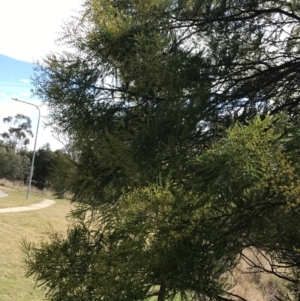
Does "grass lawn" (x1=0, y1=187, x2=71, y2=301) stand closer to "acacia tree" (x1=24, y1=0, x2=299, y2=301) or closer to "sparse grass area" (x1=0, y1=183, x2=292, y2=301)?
"sparse grass area" (x1=0, y1=183, x2=292, y2=301)

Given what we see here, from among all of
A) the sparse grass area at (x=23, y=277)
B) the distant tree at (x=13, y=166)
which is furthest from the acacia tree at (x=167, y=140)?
the distant tree at (x=13, y=166)

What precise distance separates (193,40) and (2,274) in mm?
7753

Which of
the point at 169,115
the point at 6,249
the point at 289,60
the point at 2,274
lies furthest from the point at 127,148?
the point at 6,249

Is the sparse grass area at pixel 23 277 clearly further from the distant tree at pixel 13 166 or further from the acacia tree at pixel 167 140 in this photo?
the distant tree at pixel 13 166

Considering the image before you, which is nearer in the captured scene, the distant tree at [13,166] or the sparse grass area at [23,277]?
the sparse grass area at [23,277]

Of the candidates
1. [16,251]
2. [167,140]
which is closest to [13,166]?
[16,251]

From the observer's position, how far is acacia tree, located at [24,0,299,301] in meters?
2.71

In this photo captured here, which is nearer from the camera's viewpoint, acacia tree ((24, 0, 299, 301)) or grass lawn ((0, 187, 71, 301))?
acacia tree ((24, 0, 299, 301))

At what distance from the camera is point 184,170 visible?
3523 mm

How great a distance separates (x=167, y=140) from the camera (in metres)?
3.64

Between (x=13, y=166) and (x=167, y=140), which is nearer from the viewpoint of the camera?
(x=167, y=140)

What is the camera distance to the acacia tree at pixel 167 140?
271 cm

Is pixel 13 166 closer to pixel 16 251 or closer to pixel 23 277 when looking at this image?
pixel 16 251

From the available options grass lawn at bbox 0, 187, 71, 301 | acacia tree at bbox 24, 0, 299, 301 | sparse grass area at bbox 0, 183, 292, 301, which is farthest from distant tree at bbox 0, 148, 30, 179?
acacia tree at bbox 24, 0, 299, 301
